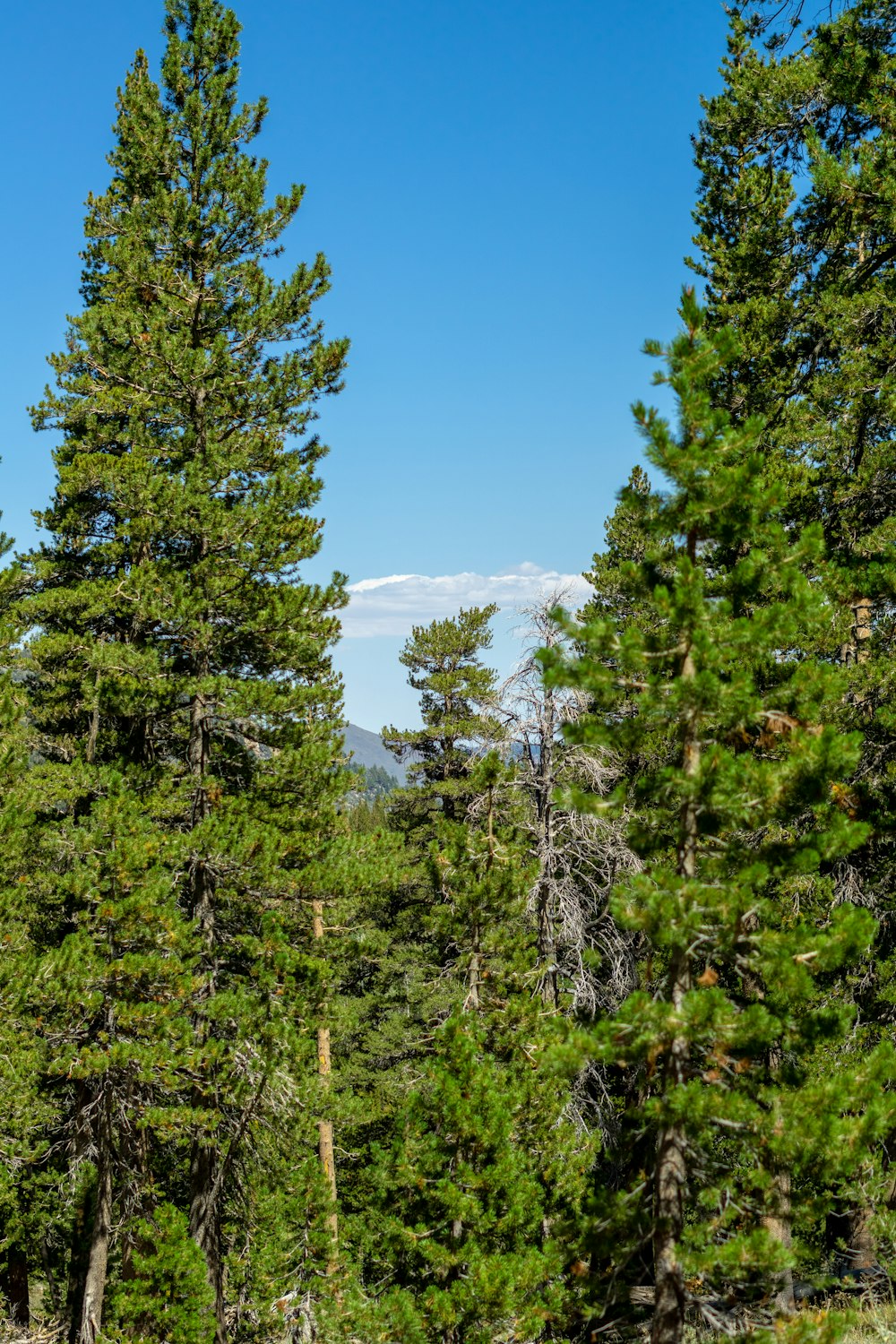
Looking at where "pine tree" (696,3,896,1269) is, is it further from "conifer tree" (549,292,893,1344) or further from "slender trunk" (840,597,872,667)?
"conifer tree" (549,292,893,1344)

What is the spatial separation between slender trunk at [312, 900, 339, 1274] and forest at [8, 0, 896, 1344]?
221 mm

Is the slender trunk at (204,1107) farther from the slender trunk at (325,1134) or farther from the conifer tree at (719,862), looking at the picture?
the conifer tree at (719,862)

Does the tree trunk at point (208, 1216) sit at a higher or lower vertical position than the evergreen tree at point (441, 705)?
lower

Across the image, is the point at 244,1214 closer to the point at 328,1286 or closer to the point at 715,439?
the point at 328,1286

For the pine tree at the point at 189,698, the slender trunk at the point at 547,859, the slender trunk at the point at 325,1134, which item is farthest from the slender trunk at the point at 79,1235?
the slender trunk at the point at 547,859

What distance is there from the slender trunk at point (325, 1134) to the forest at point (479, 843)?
0.73ft

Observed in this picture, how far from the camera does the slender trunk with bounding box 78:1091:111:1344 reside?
1176cm

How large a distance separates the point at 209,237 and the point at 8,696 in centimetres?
740

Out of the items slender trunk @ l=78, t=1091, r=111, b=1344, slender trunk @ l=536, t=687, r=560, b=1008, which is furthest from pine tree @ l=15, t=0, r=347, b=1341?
slender trunk @ l=536, t=687, r=560, b=1008

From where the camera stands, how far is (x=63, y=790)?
41.0ft

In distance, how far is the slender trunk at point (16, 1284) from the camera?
16734 millimetres

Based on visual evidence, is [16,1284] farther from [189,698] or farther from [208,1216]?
[189,698]

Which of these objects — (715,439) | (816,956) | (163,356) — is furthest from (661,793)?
(163,356)

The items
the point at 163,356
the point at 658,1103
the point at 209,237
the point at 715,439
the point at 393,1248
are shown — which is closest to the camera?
the point at 658,1103
